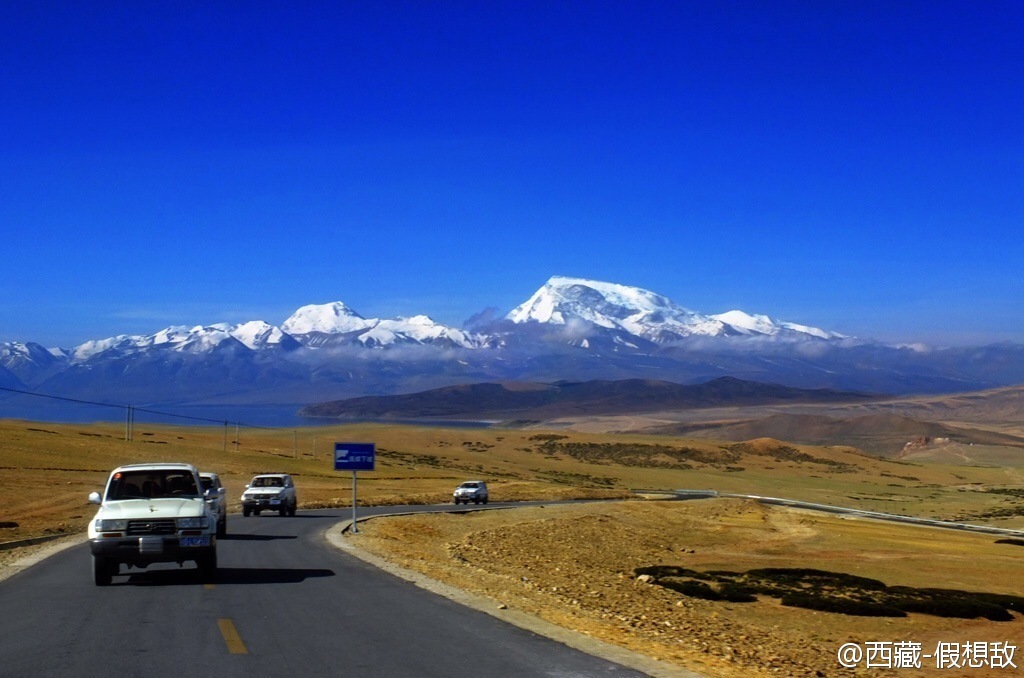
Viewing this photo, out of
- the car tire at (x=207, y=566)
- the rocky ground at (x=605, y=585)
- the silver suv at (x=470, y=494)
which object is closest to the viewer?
the rocky ground at (x=605, y=585)

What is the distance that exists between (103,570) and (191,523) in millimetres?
1840

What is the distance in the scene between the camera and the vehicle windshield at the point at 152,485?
19375 millimetres

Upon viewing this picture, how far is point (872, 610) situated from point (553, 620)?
37.7 feet

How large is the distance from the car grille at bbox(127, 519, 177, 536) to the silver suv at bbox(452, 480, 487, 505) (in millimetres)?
43040

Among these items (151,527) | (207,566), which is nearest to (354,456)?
(207,566)

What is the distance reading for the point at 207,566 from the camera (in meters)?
19.0

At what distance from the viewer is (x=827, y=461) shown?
144 metres

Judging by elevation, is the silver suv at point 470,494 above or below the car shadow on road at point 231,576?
below

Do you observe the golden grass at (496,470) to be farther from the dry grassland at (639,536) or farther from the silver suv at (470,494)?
the silver suv at (470,494)

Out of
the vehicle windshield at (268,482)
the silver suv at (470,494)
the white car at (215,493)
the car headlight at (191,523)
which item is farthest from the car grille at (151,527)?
the silver suv at (470,494)

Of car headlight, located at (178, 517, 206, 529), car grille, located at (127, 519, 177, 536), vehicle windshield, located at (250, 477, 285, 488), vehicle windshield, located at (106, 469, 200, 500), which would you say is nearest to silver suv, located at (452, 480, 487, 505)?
vehicle windshield, located at (250, 477, 285, 488)

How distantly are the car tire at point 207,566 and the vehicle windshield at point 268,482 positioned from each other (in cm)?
2788

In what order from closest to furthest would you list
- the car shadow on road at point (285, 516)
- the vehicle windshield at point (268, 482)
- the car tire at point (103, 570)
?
1. the car tire at point (103, 570)
2. the car shadow on road at point (285, 516)
3. the vehicle windshield at point (268, 482)

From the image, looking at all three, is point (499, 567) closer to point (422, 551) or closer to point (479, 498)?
point (422, 551)
